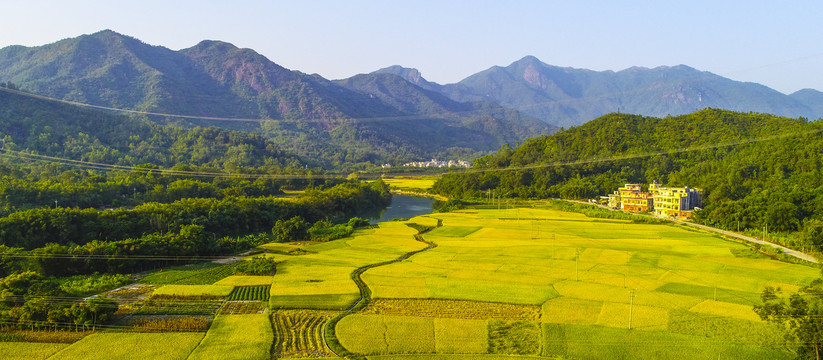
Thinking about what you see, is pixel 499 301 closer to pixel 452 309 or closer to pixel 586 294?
pixel 452 309

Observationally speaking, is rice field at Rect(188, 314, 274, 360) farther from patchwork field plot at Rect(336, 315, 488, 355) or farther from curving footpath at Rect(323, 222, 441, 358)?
patchwork field plot at Rect(336, 315, 488, 355)

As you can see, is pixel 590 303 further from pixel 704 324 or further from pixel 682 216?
pixel 682 216

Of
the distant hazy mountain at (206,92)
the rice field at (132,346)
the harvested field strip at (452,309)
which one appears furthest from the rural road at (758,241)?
the distant hazy mountain at (206,92)

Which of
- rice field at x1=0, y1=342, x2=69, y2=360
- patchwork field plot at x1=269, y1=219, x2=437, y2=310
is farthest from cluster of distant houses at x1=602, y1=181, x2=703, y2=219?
rice field at x1=0, y1=342, x2=69, y2=360

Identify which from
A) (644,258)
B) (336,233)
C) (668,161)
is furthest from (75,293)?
(668,161)

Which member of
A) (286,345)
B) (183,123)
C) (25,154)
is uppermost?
(183,123)

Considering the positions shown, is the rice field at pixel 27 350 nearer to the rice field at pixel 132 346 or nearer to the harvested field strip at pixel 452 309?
the rice field at pixel 132 346
